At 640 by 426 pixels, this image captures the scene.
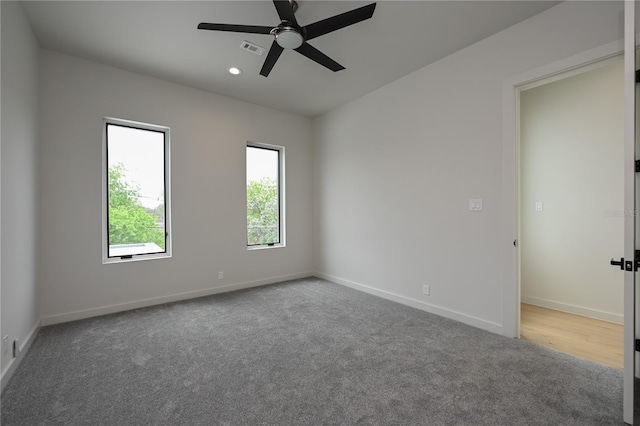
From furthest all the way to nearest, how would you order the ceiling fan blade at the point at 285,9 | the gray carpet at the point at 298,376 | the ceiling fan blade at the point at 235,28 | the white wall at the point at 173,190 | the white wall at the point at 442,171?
1. the white wall at the point at 173,190
2. the white wall at the point at 442,171
3. the ceiling fan blade at the point at 235,28
4. the ceiling fan blade at the point at 285,9
5. the gray carpet at the point at 298,376

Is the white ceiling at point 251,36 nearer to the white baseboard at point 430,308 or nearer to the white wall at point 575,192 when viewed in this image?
the white wall at point 575,192

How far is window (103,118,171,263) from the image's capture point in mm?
3508

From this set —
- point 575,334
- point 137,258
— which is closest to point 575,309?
point 575,334

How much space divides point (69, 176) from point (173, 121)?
4.45 ft

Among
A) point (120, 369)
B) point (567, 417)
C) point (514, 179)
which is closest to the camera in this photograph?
point (567, 417)

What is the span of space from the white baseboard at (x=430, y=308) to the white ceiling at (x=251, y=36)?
2.89m

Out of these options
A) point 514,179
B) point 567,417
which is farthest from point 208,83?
point 567,417

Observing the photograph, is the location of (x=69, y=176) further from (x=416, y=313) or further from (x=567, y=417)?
(x=567, y=417)

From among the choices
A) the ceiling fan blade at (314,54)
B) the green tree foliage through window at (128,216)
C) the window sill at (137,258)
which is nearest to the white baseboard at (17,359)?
the window sill at (137,258)

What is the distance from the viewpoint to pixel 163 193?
3896 mm

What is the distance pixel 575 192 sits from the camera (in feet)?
11.2

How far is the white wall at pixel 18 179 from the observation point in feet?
6.72

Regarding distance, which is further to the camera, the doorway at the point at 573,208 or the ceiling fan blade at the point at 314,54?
the doorway at the point at 573,208

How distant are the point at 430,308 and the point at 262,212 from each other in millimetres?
2964
